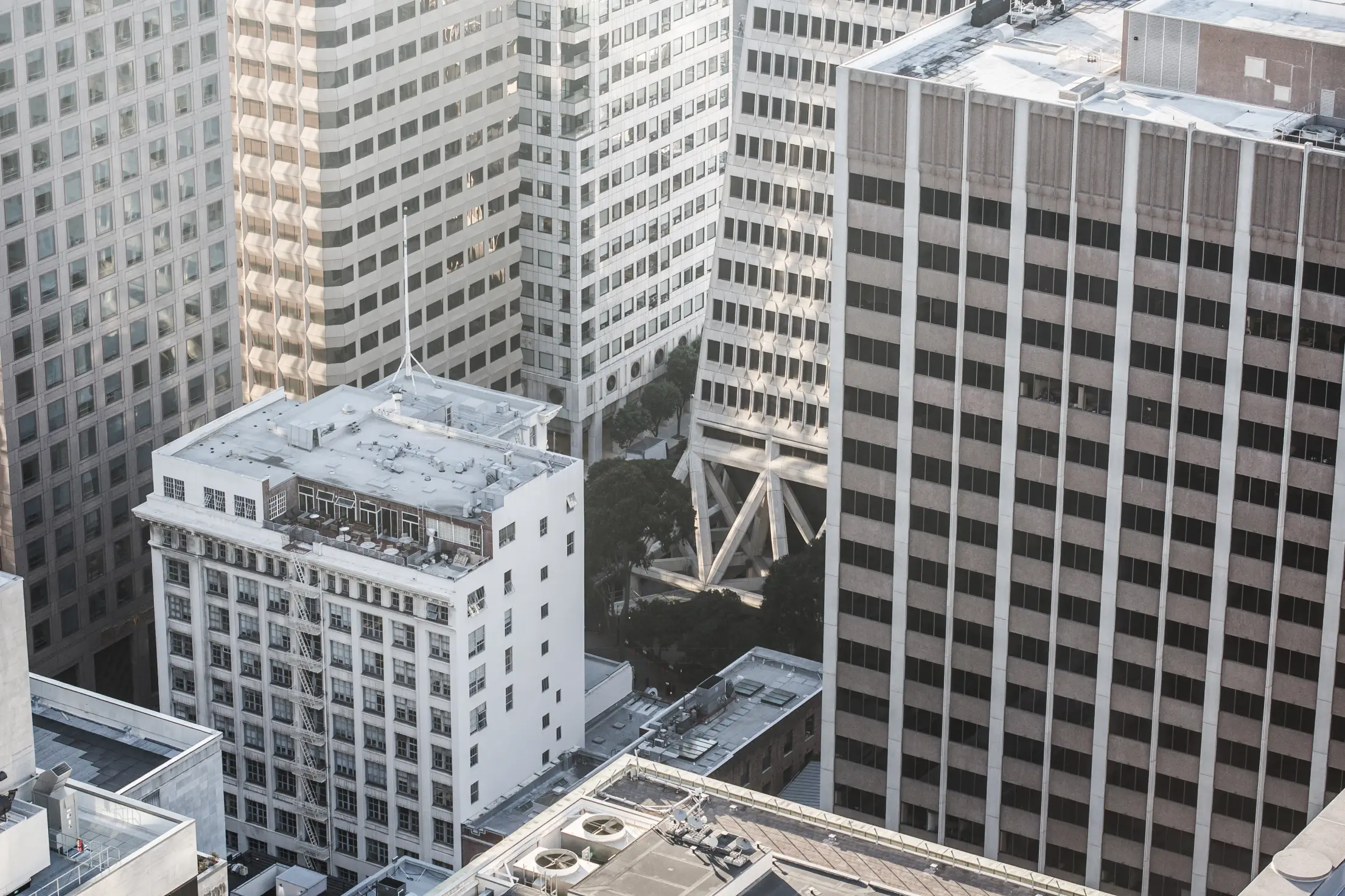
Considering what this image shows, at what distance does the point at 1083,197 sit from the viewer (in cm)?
18762

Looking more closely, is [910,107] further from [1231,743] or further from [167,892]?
[167,892]

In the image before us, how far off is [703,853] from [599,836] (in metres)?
7.22

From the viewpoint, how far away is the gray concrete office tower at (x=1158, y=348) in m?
184

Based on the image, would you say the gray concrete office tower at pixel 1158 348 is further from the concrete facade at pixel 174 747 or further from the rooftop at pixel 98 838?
the rooftop at pixel 98 838

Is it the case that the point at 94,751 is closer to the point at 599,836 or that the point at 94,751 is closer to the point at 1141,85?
the point at 599,836

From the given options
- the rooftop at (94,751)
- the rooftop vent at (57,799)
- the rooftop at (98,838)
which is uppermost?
the rooftop vent at (57,799)

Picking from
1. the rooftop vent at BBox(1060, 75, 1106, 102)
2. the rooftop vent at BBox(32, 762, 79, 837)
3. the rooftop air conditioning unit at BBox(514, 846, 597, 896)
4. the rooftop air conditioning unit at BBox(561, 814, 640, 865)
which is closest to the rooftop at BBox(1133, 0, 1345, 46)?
→ the rooftop vent at BBox(1060, 75, 1106, 102)

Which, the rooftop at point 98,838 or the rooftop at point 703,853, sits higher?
the rooftop at point 98,838

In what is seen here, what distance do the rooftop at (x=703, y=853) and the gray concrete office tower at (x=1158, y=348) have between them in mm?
44808

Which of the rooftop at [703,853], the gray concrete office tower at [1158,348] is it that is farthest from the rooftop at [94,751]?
the gray concrete office tower at [1158,348]

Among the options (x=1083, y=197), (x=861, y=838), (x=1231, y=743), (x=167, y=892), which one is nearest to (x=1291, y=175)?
(x=1083, y=197)

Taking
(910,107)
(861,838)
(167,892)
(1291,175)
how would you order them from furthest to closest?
1. (910,107)
2. (1291,175)
3. (861,838)
4. (167,892)

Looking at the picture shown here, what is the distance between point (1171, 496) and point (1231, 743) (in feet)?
65.3

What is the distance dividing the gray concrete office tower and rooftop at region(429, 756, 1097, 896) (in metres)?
44.8
